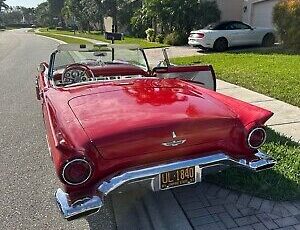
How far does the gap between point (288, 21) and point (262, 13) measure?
18.0 ft

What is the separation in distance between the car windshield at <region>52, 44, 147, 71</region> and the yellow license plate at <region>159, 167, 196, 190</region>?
2252 mm

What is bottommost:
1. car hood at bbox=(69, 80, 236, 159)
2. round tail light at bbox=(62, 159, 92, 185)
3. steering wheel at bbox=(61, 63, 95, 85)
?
round tail light at bbox=(62, 159, 92, 185)

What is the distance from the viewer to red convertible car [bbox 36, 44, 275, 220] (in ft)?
8.02

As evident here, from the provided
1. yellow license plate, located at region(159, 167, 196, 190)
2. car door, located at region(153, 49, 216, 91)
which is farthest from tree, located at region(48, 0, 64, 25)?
yellow license plate, located at region(159, 167, 196, 190)

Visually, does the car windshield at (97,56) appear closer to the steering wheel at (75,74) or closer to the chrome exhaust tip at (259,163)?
the steering wheel at (75,74)

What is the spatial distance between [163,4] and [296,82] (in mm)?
13662

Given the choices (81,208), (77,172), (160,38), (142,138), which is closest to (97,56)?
(142,138)

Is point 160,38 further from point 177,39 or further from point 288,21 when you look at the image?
point 288,21

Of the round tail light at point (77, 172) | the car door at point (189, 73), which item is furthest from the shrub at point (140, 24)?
the round tail light at point (77, 172)

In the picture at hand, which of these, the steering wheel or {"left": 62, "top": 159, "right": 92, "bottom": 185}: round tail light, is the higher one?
the steering wheel

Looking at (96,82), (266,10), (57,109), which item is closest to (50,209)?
(57,109)

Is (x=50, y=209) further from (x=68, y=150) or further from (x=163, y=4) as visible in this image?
(x=163, y=4)

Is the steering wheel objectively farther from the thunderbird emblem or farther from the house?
the house

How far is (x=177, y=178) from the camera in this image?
2.66 metres
